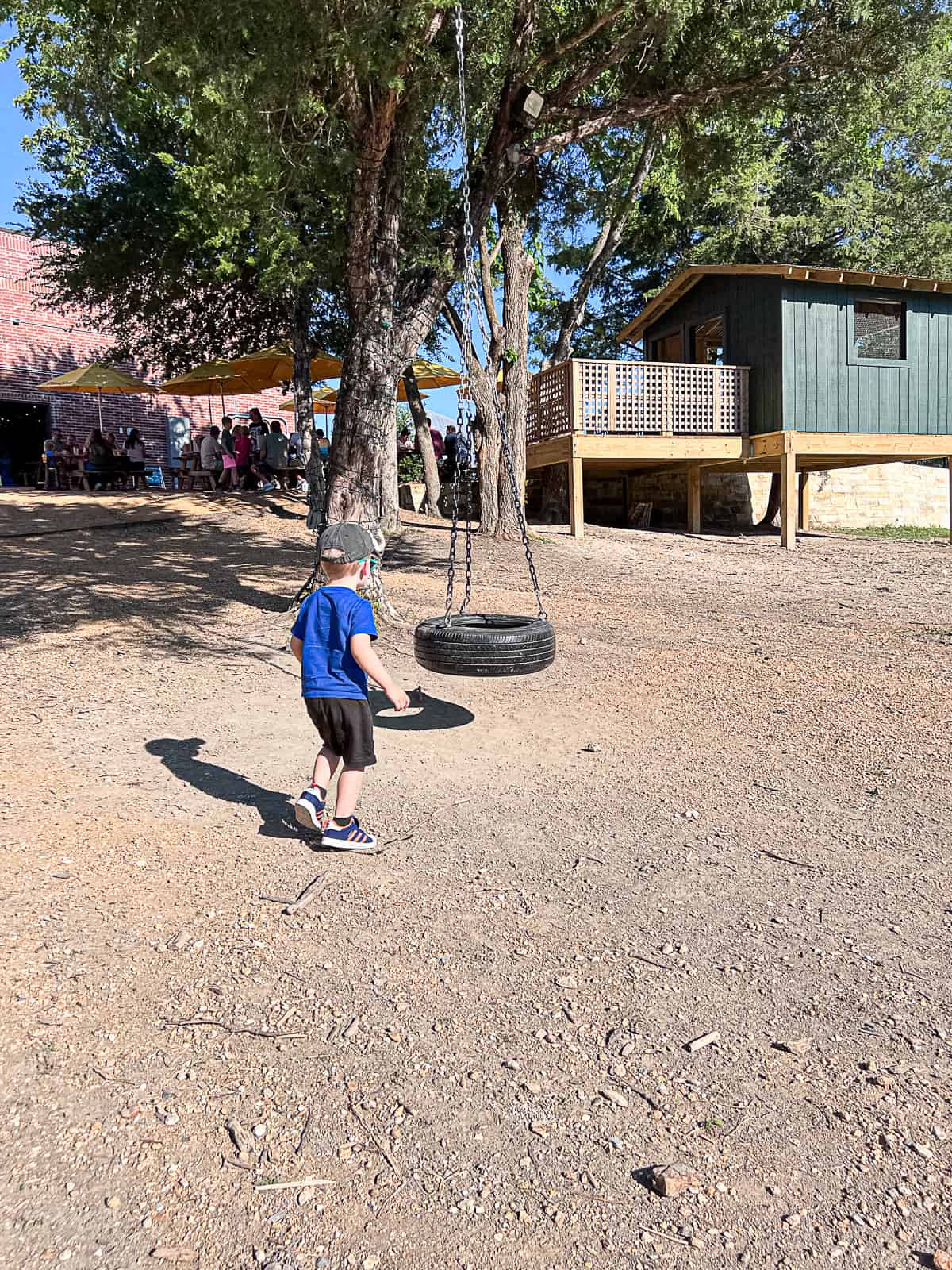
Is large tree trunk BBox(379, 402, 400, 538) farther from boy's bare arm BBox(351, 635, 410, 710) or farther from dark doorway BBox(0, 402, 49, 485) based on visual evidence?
dark doorway BBox(0, 402, 49, 485)

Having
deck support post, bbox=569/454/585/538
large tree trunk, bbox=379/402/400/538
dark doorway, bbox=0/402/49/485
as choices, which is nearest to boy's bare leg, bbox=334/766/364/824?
large tree trunk, bbox=379/402/400/538

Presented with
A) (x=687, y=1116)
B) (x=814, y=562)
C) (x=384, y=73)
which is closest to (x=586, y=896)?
(x=687, y=1116)

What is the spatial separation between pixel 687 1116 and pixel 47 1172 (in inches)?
60.7

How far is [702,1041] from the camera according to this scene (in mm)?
2719

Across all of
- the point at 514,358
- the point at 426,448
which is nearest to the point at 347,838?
the point at 514,358

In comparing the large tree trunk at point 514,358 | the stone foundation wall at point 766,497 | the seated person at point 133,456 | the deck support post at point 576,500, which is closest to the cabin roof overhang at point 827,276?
the large tree trunk at point 514,358

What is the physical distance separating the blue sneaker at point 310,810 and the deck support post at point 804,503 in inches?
642

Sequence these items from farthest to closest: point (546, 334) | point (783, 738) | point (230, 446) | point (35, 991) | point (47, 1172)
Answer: point (546, 334)
point (230, 446)
point (783, 738)
point (35, 991)
point (47, 1172)

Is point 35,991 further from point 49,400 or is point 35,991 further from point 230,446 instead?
point 49,400

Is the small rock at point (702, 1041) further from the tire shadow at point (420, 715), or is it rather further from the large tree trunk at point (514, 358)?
the large tree trunk at point (514, 358)

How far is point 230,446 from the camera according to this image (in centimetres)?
2020

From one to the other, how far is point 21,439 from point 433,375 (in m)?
11.3

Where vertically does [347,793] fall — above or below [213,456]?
below

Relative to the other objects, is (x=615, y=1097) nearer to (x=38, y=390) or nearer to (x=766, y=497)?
(x=766, y=497)
